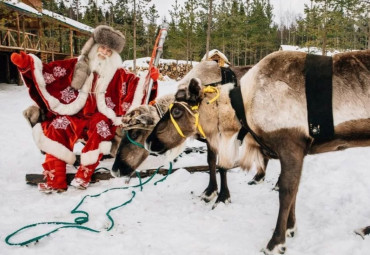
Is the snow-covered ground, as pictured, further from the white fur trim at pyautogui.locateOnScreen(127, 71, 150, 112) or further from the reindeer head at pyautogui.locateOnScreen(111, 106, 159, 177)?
the white fur trim at pyautogui.locateOnScreen(127, 71, 150, 112)

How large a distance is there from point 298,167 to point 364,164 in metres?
2.20

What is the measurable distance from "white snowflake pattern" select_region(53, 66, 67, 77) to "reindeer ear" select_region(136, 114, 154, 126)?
157 centimetres

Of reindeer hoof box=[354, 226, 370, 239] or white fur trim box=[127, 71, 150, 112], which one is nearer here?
reindeer hoof box=[354, 226, 370, 239]

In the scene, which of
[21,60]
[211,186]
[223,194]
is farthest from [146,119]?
[21,60]

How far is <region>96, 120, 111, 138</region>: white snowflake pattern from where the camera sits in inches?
151

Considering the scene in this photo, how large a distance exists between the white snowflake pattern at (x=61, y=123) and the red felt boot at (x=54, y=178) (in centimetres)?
46

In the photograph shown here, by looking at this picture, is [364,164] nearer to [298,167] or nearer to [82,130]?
[298,167]

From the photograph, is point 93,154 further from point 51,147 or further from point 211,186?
point 211,186

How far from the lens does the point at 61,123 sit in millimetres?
3801

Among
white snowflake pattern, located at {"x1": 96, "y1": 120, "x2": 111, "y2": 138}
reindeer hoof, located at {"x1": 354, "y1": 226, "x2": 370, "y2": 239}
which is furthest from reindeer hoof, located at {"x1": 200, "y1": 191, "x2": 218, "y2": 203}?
white snowflake pattern, located at {"x1": 96, "y1": 120, "x2": 111, "y2": 138}

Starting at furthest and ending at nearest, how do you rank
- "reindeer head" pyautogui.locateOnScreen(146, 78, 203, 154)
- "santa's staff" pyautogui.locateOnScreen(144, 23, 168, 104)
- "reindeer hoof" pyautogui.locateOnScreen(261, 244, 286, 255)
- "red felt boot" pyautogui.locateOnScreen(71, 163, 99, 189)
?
"santa's staff" pyautogui.locateOnScreen(144, 23, 168, 104), "red felt boot" pyautogui.locateOnScreen(71, 163, 99, 189), "reindeer head" pyautogui.locateOnScreen(146, 78, 203, 154), "reindeer hoof" pyautogui.locateOnScreen(261, 244, 286, 255)

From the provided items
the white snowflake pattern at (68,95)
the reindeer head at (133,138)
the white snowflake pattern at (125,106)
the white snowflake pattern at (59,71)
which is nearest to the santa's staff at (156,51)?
the white snowflake pattern at (125,106)

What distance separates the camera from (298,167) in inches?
82.7

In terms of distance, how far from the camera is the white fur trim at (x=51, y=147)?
3.64 m
